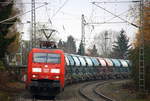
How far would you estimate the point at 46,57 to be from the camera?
79.8 feet

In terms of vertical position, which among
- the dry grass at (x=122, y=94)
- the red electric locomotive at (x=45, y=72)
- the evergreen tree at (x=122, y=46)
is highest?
the evergreen tree at (x=122, y=46)

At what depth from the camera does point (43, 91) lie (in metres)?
23.9

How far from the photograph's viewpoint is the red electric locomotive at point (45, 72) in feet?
76.5

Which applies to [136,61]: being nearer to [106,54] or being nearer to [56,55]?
[56,55]

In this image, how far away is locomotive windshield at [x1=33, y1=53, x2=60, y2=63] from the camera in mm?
24141

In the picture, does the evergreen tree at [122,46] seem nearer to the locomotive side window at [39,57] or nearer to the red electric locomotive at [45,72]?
the red electric locomotive at [45,72]

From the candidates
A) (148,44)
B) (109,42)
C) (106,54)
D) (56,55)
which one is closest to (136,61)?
(148,44)

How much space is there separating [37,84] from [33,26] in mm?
19957

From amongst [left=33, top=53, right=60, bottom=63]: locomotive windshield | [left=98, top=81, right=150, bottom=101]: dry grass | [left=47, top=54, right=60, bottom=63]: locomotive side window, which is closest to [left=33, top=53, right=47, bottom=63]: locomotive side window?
[left=33, top=53, right=60, bottom=63]: locomotive windshield

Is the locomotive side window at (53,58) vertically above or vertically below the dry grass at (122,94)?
above

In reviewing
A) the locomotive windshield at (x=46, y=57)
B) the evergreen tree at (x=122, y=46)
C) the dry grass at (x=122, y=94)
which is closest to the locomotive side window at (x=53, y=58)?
the locomotive windshield at (x=46, y=57)

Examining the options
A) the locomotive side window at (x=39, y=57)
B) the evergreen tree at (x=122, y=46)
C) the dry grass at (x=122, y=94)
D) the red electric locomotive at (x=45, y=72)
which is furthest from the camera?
the evergreen tree at (x=122, y=46)

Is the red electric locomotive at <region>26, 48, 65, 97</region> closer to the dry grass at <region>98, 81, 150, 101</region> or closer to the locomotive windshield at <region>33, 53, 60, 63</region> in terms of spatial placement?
the locomotive windshield at <region>33, 53, 60, 63</region>

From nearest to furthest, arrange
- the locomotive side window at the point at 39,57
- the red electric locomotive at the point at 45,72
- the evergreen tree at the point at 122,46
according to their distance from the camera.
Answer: the red electric locomotive at the point at 45,72 → the locomotive side window at the point at 39,57 → the evergreen tree at the point at 122,46
